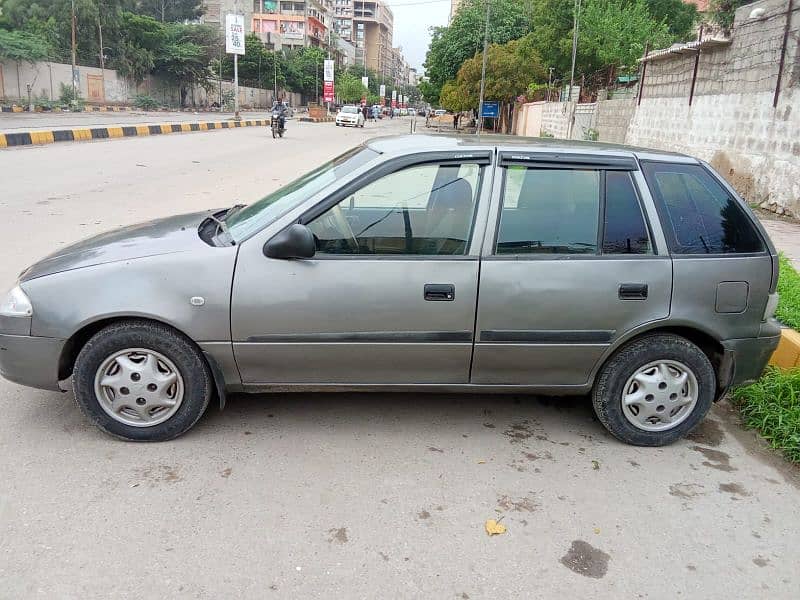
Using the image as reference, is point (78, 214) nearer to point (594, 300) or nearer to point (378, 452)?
point (378, 452)

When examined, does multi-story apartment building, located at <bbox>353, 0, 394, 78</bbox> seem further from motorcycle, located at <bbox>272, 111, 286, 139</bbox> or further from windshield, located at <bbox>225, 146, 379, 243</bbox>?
windshield, located at <bbox>225, 146, 379, 243</bbox>

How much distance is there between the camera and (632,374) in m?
3.61

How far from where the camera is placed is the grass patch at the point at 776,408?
3795mm

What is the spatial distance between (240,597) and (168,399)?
130cm

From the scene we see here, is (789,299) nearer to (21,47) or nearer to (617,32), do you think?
(617,32)

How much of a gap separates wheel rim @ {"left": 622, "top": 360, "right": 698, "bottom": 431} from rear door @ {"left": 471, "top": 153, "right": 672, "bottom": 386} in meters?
0.28

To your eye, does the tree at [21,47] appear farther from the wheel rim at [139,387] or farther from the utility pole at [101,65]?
the wheel rim at [139,387]

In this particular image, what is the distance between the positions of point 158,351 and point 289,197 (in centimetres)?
113

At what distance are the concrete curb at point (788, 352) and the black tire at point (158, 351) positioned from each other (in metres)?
3.76

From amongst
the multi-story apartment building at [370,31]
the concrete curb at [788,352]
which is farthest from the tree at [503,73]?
the multi-story apartment building at [370,31]

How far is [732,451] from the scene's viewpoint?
3.78 m

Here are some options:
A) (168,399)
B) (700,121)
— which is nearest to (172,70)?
(700,121)

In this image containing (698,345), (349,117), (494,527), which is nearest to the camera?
(494,527)

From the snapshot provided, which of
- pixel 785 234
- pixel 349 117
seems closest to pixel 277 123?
pixel 349 117
